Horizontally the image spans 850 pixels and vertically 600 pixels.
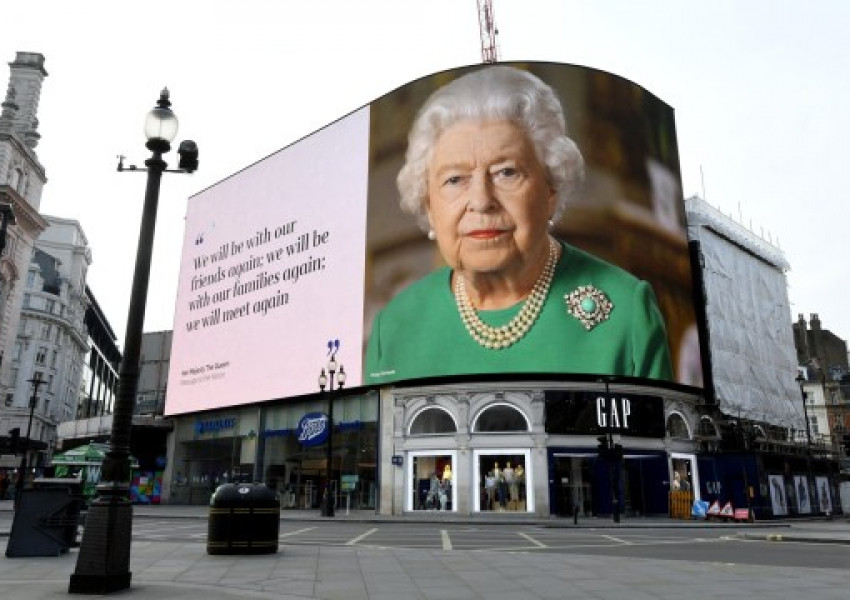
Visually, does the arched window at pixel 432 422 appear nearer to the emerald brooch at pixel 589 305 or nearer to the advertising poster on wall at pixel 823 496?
the emerald brooch at pixel 589 305

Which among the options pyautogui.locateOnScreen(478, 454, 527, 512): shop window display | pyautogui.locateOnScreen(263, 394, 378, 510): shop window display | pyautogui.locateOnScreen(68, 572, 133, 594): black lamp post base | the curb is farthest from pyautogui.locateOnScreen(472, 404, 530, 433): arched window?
pyautogui.locateOnScreen(68, 572, 133, 594): black lamp post base

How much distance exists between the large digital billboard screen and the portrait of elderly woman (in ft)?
0.30

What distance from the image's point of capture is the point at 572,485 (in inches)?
1478

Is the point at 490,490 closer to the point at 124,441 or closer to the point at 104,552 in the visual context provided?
the point at 124,441

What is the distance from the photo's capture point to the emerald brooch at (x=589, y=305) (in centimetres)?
3788

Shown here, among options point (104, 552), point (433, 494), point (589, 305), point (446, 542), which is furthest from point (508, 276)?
point (104, 552)

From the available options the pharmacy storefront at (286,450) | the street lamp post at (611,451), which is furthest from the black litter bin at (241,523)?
the pharmacy storefront at (286,450)

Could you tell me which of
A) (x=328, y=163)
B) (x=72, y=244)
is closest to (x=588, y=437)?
(x=328, y=163)

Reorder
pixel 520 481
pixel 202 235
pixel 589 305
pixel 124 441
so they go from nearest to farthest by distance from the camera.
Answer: pixel 124 441 → pixel 520 481 → pixel 589 305 → pixel 202 235

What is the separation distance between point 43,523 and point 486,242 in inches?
1108

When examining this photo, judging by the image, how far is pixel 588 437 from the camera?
37.5 m

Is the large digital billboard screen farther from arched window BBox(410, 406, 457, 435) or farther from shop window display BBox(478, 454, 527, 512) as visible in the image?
shop window display BBox(478, 454, 527, 512)

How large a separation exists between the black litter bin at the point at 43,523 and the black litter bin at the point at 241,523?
2922mm

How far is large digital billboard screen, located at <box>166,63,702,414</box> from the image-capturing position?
38.2m
